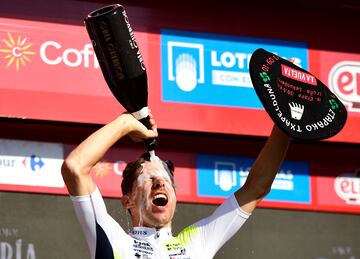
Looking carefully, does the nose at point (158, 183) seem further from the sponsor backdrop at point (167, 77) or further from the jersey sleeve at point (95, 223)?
the sponsor backdrop at point (167, 77)

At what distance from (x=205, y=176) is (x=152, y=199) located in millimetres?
2438

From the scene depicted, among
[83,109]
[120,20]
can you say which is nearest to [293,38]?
[83,109]

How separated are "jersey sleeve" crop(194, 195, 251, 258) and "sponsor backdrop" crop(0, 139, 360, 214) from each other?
185 centimetres

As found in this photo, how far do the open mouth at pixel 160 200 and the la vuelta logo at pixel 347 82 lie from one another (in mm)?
3001

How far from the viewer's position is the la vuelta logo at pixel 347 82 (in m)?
6.88

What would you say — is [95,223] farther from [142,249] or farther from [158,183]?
[158,183]

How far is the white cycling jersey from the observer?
391cm

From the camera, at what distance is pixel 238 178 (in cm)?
654

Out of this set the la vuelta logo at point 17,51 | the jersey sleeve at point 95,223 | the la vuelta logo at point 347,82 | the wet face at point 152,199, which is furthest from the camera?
the la vuelta logo at point 347,82

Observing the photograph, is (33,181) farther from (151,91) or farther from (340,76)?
(340,76)

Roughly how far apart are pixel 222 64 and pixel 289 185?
80cm

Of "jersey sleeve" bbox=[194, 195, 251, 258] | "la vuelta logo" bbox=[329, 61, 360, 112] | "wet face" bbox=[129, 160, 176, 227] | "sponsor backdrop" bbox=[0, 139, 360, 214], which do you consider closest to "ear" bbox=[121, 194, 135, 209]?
"wet face" bbox=[129, 160, 176, 227]

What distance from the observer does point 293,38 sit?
22.4ft

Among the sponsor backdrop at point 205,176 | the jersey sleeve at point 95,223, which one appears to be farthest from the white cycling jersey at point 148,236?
the sponsor backdrop at point 205,176
